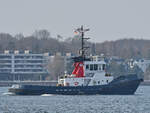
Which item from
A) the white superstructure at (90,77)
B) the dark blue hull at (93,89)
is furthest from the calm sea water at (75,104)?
the white superstructure at (90,77)

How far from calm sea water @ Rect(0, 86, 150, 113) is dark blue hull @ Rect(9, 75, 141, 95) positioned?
6.65 feet

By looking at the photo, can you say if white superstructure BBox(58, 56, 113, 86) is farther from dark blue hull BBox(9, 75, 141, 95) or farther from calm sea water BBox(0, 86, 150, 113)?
calm sea water BBox(0, 86, 150, 113)

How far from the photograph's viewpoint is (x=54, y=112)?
84.1 metres

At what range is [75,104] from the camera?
96688 mm

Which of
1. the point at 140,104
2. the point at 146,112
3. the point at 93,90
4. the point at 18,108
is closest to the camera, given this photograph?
the point at 146,112

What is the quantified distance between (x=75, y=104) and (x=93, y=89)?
759 inches

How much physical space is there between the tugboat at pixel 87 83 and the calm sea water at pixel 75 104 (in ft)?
7.37

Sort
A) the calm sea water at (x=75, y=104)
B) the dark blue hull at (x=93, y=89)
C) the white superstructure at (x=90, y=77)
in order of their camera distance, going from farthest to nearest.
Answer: the white superstructure at (x=90, y=77) < the dark blue hull at (x=93, y=89) < the calm sea water at (x=75, y=104)

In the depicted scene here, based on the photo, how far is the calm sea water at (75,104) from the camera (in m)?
86.8

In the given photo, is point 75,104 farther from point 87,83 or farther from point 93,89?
point 87,83

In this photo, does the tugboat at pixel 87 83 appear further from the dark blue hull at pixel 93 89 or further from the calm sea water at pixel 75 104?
the calm sea water at pixel 75 104

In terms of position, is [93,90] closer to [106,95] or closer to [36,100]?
[106,95]

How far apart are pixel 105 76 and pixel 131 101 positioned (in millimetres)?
15006

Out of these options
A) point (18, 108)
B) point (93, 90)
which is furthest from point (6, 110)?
point (93, 90)
